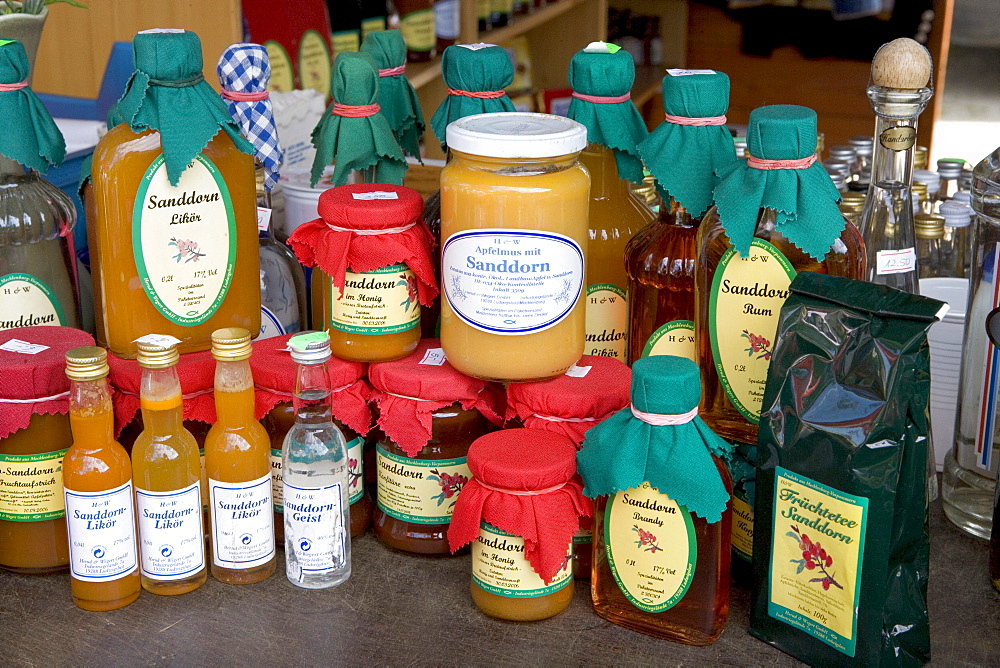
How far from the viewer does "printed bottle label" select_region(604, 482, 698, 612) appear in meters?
0.90

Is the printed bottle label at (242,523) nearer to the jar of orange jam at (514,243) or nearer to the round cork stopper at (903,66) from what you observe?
the jar of orange jam at (514,243)

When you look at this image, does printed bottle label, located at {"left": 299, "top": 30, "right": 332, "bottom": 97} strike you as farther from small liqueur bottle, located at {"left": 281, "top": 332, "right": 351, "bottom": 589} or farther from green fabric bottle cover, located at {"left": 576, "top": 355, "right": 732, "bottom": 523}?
green fabric bottle cover, located at {"left": 576, "top": 355, "right": 732, "bottom": 523}

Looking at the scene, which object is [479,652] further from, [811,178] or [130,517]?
[811,178]

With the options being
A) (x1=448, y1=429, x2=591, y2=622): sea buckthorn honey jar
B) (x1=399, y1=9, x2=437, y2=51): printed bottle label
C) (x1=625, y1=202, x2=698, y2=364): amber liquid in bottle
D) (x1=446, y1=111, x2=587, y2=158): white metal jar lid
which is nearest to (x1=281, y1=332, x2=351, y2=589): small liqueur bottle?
(x1=448, y1=429, x2=591, y2=622): sea buckthorn honey jar

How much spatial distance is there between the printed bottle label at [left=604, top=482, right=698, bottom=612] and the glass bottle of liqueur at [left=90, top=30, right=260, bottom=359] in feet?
1.48

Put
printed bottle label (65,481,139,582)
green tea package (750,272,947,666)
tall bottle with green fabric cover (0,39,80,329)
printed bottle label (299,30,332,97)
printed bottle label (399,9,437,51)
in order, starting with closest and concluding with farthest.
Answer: green tea package (750,272,947,666), printed bottle label (65,481,139,582), tall bottle with green fabric cover (0,39,80,329), printed bottle label (299,30,332,97), printed bottle label (399,9,437,51)

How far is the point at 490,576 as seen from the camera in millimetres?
948

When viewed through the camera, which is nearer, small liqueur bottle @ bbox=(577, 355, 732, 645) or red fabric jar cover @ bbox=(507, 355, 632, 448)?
small liqueur bottle @ bbox=(577, 355, 732, 645)

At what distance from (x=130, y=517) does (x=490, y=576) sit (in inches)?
12.8

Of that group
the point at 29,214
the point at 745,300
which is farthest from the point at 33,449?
the point at 745,300

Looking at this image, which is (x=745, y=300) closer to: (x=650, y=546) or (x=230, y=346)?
(x=650, y=546)

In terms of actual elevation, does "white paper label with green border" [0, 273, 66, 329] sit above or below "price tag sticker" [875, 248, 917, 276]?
below

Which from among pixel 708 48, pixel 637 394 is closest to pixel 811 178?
pixel 637 394

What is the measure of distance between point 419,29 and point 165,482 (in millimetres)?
1715
